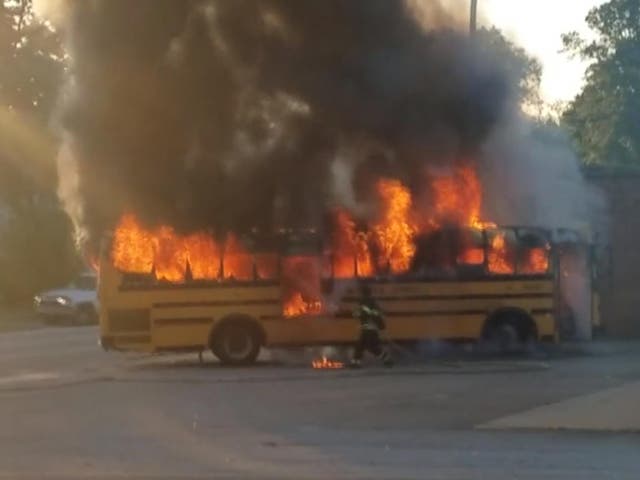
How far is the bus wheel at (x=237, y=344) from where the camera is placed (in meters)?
30.0

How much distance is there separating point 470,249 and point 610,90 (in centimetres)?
5047

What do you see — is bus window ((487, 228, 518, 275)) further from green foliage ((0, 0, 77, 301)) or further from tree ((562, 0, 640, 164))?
tree ((562, 0, 640, 164))

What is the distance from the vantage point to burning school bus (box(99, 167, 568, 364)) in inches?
1170

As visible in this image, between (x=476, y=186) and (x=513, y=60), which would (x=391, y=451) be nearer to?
(x=476, y=186)

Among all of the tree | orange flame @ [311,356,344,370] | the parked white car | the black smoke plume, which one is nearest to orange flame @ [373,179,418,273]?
the black smoke plume

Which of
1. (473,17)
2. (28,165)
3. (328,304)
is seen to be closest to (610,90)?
(28,165)

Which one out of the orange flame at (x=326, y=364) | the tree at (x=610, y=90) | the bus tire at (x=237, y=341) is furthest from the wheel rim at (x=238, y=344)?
the tree at (x=610, y=90)

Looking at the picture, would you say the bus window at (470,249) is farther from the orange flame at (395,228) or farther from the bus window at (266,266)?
the bus window at (266,266)

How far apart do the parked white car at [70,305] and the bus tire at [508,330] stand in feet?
83.6

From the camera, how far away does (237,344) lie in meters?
30.1

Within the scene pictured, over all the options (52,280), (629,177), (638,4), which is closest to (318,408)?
(629,177)

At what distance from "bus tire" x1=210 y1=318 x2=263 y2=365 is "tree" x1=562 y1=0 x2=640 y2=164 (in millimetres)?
48274

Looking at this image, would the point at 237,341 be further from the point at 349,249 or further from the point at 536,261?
the point at 536,261

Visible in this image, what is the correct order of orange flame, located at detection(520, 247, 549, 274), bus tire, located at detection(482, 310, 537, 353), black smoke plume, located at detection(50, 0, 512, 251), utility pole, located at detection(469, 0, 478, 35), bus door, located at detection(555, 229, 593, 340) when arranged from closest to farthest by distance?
bus tire, located at detection(482, 310, 537, 353)
orange flame, located at detection(520, 247, 549, 274)
black smoke plume, located at detection(50, 0, 512, 251)
bus door, located at detection(555, 229, 593, 340)
utility pole, located at detection(469, 0, 478, 35)
